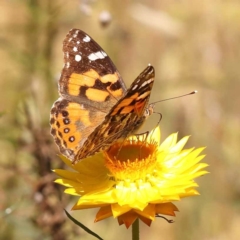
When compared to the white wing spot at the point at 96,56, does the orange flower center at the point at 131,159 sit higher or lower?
lower

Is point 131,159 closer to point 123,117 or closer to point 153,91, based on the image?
point 123,117

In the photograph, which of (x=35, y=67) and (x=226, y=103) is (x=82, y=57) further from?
(x=226, y=103)

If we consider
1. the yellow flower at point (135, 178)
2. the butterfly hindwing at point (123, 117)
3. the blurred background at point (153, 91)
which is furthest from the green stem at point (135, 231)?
the blurred background at point (153, 91)

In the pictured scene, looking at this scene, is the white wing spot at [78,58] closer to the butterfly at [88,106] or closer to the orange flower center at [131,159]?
the butterfly at [88,106]

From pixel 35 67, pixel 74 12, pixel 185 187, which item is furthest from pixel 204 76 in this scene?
pixel 185 187

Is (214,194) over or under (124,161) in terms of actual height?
under
